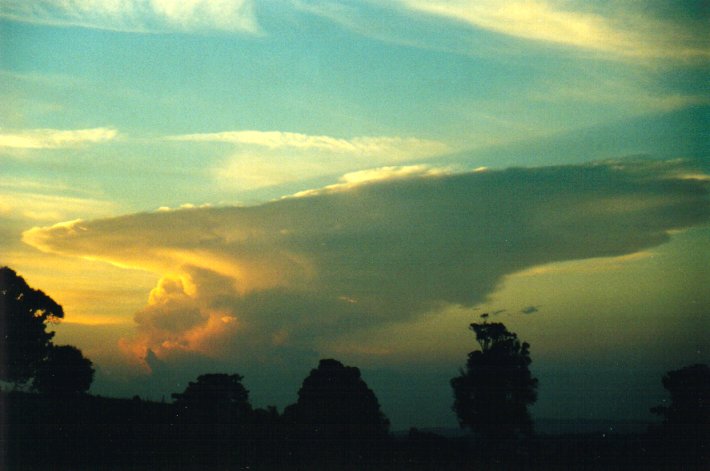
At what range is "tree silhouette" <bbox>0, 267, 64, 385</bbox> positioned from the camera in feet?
154

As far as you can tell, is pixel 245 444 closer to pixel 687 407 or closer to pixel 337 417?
pixel 337 417

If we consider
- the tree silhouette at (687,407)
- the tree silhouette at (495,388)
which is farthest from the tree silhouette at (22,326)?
the tree silhouette at (687,407)

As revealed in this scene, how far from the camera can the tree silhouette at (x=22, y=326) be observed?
154 feet

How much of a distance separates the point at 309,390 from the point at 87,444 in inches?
716

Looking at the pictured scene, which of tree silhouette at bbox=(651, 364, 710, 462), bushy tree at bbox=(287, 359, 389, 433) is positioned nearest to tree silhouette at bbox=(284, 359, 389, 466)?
bushy tree at bbox=(287, 359, 389, 433)

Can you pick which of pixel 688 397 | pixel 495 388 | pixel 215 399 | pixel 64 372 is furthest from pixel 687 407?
pixel 64 372

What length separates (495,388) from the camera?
54.2 m

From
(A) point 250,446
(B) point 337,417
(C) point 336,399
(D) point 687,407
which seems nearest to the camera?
(A) point 250,446

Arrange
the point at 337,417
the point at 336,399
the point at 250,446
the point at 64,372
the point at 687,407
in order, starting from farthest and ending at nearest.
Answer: the point at 64,372 < the point at 336,399 < the point at 337,417 < the point at 687,407 < the point at 250,446

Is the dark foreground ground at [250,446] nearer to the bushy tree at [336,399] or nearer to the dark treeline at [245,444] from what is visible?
the dark treeline at [245,444]

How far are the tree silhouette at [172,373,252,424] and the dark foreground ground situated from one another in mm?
1268

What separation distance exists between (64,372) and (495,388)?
30.0 meters

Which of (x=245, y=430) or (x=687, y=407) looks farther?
(x=687, y=407)

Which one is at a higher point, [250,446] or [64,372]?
[64,372]
